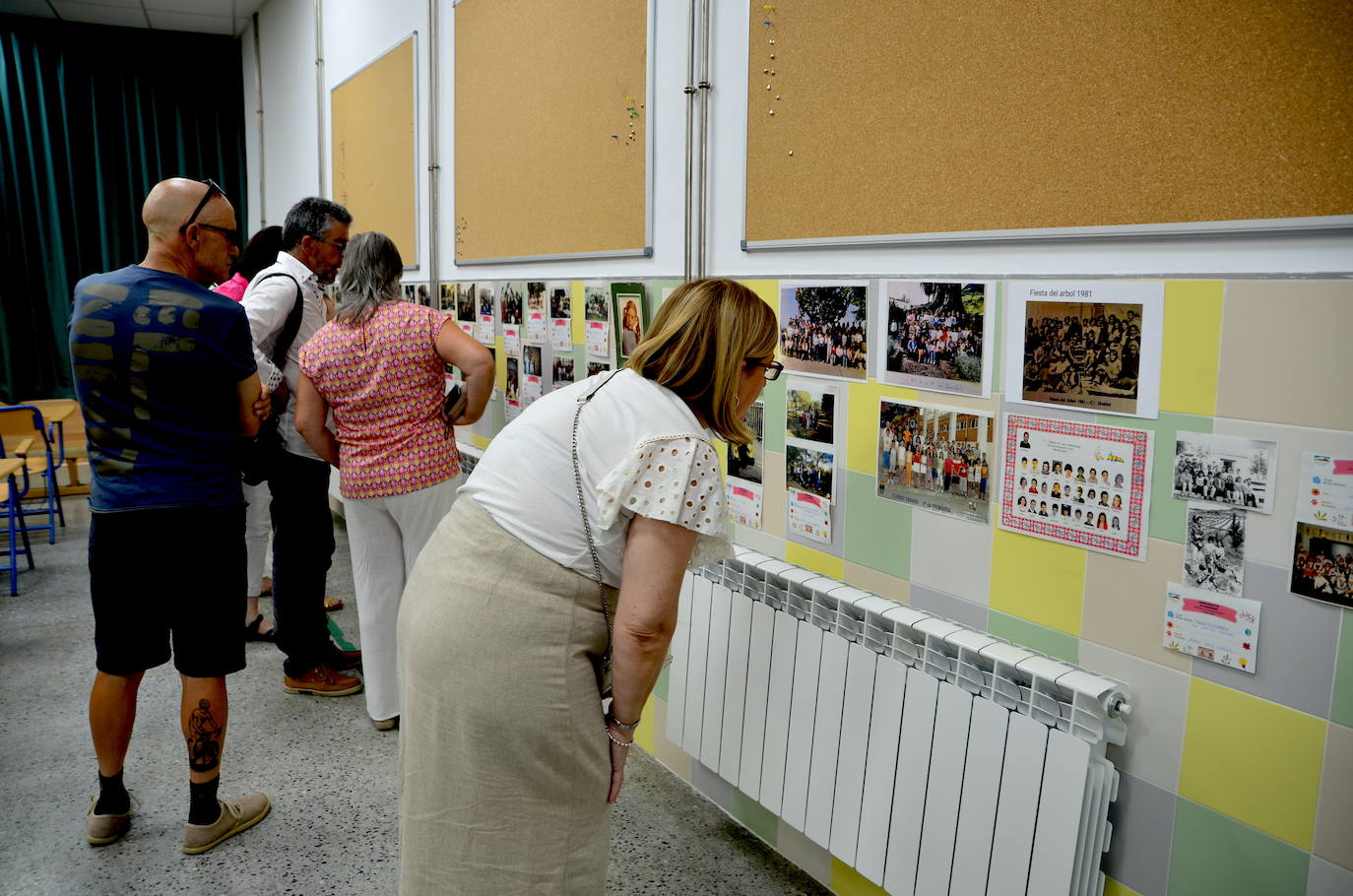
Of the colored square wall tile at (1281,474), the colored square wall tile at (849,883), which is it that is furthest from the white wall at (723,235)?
the colored square wall tile at (849,883)

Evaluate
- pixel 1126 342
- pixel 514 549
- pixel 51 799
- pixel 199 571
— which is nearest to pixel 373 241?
pixel 199 571

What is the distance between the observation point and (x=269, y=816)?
2.50 m

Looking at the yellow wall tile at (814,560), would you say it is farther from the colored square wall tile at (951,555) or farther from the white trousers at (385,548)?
the white trousers at (385,548)

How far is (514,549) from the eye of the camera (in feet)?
4.54

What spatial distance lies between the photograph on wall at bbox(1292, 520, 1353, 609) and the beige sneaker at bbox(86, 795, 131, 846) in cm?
266

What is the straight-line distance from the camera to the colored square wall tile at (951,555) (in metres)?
1.78

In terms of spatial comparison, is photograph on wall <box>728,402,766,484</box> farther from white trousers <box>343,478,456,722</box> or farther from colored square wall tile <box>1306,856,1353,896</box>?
colored square wall tile <box>1306,856,1353,896</box>

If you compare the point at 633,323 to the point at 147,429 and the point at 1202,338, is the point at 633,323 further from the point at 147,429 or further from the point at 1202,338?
the point at 1202,338

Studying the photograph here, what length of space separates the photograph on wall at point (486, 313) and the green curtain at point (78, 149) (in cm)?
472

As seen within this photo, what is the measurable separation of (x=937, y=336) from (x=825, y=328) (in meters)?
0.32

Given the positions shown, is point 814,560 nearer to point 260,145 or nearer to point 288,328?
point 288,328

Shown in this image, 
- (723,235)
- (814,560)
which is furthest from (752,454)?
(723,235)

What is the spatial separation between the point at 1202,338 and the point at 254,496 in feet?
11.5

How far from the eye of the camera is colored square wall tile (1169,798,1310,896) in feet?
4.45
